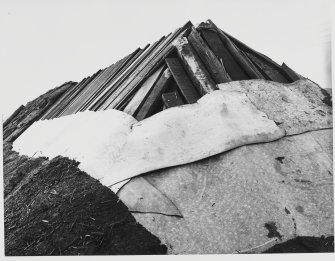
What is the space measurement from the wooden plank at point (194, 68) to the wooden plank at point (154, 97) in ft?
0.72

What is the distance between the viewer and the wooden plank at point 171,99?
2914 millimetres

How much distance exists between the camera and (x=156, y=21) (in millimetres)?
3475

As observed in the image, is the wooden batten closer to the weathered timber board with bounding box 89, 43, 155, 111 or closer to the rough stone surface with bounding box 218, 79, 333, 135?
the rough stone surface with bounding box 218, 79, 333, 135

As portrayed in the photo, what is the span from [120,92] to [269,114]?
163cm

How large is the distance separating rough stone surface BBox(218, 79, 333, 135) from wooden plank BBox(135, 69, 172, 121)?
569 mm

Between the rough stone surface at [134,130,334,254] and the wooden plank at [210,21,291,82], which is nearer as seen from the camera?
the rough stone surface at [134,130,334,254]

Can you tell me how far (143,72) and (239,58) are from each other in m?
1.03

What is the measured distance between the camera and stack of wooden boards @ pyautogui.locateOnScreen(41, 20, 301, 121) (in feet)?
10.0

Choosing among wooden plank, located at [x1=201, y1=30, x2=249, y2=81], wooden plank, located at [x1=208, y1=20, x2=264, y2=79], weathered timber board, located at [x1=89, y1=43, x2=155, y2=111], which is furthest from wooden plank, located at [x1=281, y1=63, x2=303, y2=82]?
weathered timber board, located at [x1=89, y1=43, x2=155, y2=111]

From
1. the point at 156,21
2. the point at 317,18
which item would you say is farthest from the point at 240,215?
the point at 156,21

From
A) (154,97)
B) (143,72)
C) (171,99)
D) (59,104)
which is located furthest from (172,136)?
(59,104)

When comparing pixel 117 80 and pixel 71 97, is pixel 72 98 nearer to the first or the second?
pixel 71 97

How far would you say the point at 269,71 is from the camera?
3539mm

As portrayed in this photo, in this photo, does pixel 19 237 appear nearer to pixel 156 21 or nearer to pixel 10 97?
pixel 10 97
